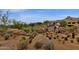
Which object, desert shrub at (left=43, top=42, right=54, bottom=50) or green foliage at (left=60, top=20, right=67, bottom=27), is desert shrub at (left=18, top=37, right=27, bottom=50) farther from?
green foliage at (left=60, top=20, right=67, bottom=27)

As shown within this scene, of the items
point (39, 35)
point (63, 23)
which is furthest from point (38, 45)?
point (63, 23)

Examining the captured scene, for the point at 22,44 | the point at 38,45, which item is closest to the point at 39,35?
the point at 38,45

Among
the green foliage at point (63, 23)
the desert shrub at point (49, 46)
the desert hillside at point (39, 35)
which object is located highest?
the green foliage at point (63, 23)

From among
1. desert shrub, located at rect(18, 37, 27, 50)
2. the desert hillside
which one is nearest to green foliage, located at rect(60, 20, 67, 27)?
the desert hillside

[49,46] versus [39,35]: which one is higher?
[39,35]

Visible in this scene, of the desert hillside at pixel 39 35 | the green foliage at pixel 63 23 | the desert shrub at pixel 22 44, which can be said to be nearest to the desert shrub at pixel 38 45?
the desert hillside at pixel 39 35

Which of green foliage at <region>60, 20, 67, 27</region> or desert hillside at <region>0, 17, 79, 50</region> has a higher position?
green foliage at <region>60, 20, 67, 27</region>

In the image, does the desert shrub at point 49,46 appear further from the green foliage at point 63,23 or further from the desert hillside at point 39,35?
the green foliage at point 63,23

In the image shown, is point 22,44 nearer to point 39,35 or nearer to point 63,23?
point 39,35

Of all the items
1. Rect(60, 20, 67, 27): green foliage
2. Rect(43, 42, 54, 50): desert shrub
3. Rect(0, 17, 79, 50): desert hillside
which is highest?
Rect(60, 20, 67, 27): green foliage

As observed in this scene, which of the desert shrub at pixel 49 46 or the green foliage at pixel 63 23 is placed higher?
the green foliage at pixel 63 23

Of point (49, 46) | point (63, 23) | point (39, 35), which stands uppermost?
point (63, 23)

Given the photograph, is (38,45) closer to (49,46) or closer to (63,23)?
(49,46)
